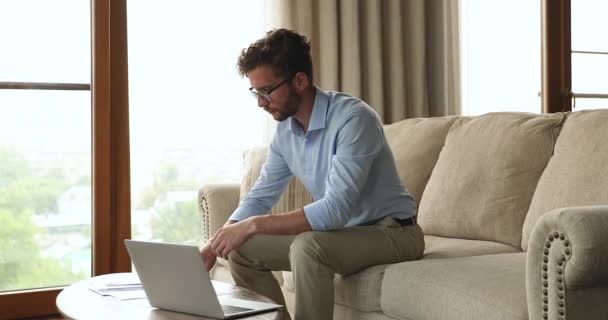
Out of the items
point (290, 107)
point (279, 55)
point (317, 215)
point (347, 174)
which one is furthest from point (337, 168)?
point (279, 55)

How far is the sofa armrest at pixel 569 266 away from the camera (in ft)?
5.43

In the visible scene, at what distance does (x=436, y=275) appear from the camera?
215 centimetres

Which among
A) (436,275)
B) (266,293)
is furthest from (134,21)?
(436,275)

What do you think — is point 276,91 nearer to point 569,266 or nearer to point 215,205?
point 215,205

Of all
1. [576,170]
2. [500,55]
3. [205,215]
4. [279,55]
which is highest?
[500,55]

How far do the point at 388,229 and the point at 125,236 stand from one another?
185cm

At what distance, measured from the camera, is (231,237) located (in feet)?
7.52

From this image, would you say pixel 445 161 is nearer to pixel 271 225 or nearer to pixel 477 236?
pixel 477 236

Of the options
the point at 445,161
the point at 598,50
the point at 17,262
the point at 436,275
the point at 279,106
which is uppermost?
the point at 598,50

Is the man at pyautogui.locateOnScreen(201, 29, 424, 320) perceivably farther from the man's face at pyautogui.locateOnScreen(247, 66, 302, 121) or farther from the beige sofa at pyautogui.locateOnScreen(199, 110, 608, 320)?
the beige sofa at pyautogui.locateOnScreen(199, 110, 608, 320)

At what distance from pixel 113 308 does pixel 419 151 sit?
1501 millimetres

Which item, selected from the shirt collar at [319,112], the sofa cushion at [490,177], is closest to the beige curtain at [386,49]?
the sofa cushion at [490,177]

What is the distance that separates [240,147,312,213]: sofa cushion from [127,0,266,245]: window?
745 mm

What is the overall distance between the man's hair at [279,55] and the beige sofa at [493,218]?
2.12 ft
